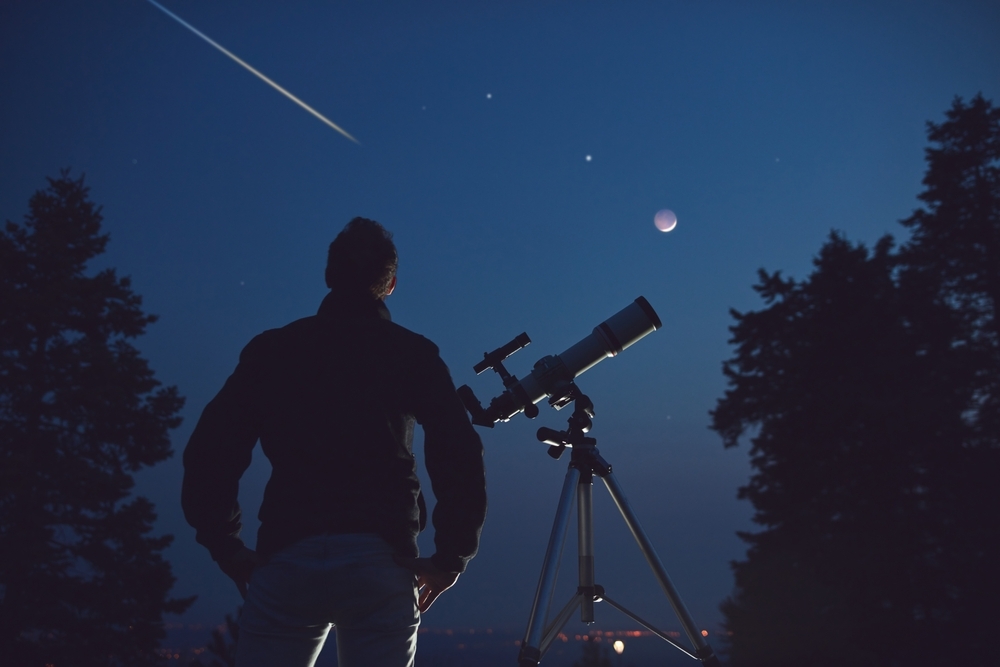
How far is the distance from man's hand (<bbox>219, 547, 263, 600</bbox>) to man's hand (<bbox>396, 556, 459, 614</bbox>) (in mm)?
451

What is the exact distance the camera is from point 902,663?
13.8m

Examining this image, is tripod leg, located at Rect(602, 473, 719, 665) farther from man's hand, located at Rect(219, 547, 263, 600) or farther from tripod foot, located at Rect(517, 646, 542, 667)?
man's hand, located at Rect(219, 547, 263, 600)

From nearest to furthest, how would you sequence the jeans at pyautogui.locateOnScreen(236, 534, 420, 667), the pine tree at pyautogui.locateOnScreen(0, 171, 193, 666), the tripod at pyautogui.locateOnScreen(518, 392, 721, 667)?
the jeans at pyautogui.locateOnScreen(236, 534, 420, 667) < the tripod at pyautogui.locateOnScreen(518, 392, 721, 667) < the pine tree at pyautogui.locateOnScreen(0, 171, 193, 666)

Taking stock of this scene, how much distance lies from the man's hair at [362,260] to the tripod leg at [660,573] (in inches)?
65.7

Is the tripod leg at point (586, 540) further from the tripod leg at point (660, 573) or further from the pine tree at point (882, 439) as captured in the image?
the pine tree at point (882, 439)

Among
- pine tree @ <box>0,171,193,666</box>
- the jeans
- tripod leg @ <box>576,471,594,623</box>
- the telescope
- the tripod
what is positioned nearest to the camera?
the jeans

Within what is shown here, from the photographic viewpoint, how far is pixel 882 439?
15.5 metres

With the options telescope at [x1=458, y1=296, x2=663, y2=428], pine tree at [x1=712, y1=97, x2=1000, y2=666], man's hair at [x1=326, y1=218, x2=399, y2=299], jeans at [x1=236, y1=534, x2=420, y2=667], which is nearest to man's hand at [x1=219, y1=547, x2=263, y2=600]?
jeans at [x1=236, y1=534, x2=420, y2=667]

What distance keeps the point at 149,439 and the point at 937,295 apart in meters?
20.3

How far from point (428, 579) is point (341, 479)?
377 millimetres

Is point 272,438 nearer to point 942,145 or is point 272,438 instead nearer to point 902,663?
point 902,663

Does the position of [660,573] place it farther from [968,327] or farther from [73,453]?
[968,327]

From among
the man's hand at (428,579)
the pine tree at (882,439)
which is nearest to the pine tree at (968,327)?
the pine tree at (882,439)

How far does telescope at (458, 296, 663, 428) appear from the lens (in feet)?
10.7
